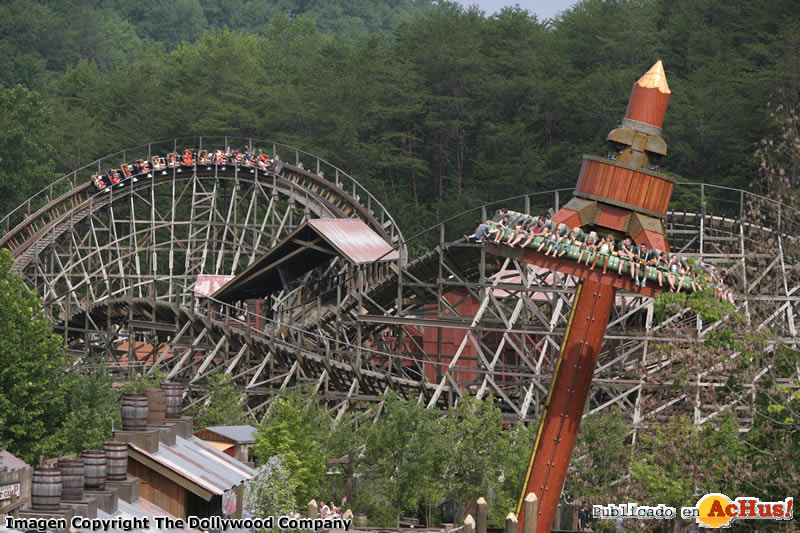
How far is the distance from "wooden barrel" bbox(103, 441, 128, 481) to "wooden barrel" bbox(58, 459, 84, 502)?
1.94 m

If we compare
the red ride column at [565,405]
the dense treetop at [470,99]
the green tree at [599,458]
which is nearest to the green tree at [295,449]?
the green tree at [599,458]

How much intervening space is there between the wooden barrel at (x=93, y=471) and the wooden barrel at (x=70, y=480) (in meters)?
0.85

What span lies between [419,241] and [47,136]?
1099 inches

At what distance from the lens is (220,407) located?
4362cm

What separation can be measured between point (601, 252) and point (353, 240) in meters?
27.5

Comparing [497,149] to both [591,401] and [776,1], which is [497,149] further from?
[591,401]

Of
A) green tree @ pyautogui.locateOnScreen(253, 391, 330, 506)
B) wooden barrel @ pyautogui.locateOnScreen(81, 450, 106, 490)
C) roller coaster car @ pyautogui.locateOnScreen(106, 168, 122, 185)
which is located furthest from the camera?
roller coaster car @ pyautogui.locateOnScreen(106, 168, 122, 185)

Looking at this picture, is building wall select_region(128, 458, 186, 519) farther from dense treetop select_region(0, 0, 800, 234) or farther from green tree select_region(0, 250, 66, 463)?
dense treetop select_region(0, 0, 800, 234)

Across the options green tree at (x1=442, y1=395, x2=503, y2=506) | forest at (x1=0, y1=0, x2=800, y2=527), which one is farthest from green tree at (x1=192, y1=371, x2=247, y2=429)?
green tree at (x1=442, y1=395, x2=503, y2=506)

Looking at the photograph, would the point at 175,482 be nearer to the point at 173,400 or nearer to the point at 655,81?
the point at 173,400

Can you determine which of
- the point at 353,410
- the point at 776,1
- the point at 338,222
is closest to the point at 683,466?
the point at 353,410

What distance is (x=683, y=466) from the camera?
27781 mm

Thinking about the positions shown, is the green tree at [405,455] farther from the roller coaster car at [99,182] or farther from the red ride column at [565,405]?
the roller coaster car at [99,182]

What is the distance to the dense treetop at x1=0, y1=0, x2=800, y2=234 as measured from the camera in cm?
7662
